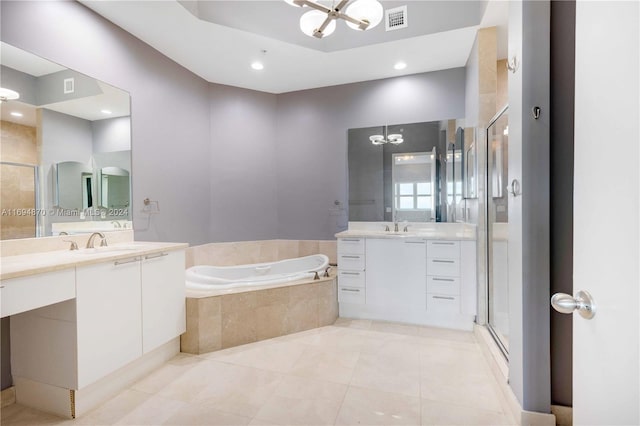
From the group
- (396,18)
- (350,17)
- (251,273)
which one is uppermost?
(396,18)

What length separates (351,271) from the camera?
2.98 m

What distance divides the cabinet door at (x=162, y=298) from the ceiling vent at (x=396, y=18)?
9.03 feet

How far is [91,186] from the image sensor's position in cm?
224

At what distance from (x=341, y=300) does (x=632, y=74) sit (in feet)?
9.18

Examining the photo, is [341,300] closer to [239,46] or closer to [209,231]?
[209,231]

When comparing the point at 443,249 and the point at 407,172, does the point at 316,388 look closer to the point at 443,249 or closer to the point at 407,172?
the point at 443,249

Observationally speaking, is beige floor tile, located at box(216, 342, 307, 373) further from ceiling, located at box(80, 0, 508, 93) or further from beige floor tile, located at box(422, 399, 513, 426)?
ceiling, located at box(80, 0, 508, 93)

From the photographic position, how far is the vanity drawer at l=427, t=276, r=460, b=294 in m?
2.70

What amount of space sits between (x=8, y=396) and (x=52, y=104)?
1866mm

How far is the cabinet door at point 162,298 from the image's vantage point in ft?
6.38

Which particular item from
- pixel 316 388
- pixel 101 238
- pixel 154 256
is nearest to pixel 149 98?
pixel 101 238

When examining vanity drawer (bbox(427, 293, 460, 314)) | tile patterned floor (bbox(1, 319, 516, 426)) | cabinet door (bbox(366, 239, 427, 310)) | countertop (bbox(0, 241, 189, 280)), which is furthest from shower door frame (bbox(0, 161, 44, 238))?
vanity drawer (bbox(427, 293, 460, 314))

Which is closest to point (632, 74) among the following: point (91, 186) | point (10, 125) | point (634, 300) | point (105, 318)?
point (634, 300)

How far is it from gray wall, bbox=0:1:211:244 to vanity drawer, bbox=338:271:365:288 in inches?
68.5
